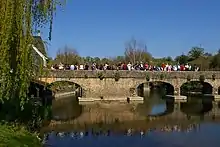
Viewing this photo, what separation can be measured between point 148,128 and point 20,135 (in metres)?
10.7

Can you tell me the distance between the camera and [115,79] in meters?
36.6

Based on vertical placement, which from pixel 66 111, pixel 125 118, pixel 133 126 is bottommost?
pixel 133 126

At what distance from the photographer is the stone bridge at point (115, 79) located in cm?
3562

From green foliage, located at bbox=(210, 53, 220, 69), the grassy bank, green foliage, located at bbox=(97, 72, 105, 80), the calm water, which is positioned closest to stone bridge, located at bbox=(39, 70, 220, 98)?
green foliage, located at bbox=(97, 72, 105, 80)

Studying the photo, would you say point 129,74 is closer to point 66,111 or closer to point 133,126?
point 66,111

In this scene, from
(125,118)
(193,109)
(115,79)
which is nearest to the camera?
(125,118)

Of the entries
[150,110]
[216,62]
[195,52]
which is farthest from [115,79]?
[195,52]

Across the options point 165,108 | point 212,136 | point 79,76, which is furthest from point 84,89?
point 212,136

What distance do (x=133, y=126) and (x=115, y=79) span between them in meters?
13.9

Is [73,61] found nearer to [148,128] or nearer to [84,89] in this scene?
[84,89]

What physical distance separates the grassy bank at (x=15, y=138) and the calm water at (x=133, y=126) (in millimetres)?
3071

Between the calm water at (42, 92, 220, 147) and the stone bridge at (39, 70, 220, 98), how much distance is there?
7.28 ft

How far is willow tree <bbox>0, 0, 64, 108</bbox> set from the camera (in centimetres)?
1075

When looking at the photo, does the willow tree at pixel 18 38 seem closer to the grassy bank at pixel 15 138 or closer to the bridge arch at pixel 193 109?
the grassy bank at pixel 15 138
